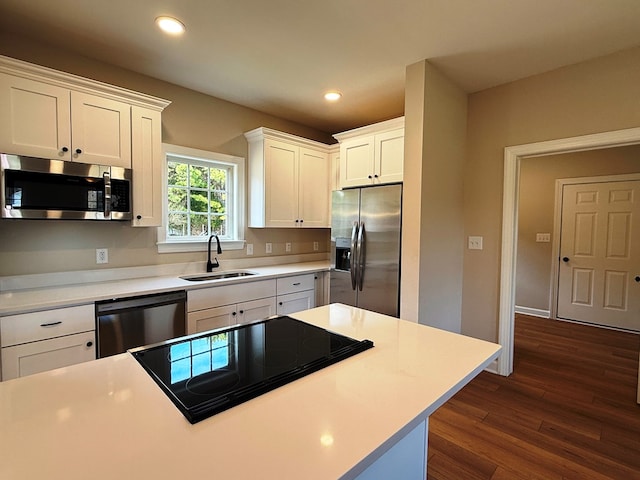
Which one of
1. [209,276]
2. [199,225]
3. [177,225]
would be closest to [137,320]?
[209,276]

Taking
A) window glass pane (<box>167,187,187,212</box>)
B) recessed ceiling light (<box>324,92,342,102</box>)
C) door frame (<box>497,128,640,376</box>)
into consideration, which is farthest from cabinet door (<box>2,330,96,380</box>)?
door frame (<box>497,128,640,376</box>)

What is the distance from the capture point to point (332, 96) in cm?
321

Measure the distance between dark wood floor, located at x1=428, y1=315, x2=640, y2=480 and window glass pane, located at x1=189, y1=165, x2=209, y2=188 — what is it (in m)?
2.89

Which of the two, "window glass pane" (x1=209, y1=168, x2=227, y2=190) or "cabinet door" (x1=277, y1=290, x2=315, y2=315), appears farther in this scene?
"window glass pane" (x1=209, y1=168, x2=227, y2=190)

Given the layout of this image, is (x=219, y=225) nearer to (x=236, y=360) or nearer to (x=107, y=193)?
(x=107, y=193)

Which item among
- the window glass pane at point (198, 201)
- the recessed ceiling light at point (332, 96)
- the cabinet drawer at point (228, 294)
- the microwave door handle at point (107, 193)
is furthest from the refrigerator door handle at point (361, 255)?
the microwave door handle at point (107, 193)

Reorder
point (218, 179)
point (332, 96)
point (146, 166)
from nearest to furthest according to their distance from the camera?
point (146, 166)
point (332, 96)
point (218, 179)

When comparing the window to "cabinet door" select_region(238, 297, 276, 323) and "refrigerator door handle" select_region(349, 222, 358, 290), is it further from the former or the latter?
"refrigerator door handle" select_region(349, 222, 358, 290)

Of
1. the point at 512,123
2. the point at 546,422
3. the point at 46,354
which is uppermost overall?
the point at 512,123

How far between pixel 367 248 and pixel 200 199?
5.70ft

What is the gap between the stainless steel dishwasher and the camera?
209 cm

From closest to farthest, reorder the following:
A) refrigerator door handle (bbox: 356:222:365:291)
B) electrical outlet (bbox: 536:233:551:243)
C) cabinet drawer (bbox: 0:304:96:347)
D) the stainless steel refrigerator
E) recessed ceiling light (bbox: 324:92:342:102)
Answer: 1. cabinet drawer (bbox: 0:304:96:347)
2. the stainless steel refrigerator
3. refrigerator door handle (bbox: 356:222:365:291)
4. recessed ceiling light (bbox: 324:92:342:102)
5. electrical outlet (bbox: 536:233:551:243)

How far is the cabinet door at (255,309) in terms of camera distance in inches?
112

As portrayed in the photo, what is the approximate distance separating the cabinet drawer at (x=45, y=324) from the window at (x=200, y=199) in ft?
3.19
